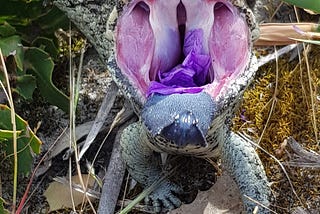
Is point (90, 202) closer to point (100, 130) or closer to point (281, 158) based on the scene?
point (100, 130)

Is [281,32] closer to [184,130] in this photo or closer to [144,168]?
[144,168]

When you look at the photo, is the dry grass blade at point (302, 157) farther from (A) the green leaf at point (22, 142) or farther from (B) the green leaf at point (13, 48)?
(B) the green leaf at point (13, 48)

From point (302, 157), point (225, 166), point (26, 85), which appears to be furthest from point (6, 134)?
point (302, 157)

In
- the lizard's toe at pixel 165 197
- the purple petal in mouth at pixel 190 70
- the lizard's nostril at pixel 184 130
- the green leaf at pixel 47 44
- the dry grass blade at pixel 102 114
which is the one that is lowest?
the lizard's toe at pixel 165 197

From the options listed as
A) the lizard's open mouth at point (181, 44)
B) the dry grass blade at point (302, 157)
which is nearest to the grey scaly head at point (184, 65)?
the lizard's open mouth at point (181, 44)

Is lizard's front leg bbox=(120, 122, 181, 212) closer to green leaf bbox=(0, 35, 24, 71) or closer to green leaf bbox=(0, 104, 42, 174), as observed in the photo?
green leaf bbox=(0, 104, 42, 174)

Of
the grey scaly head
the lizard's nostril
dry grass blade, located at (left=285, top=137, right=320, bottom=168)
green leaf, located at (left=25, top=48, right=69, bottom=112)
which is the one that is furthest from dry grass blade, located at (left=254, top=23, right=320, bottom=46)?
the lizard's nostril
